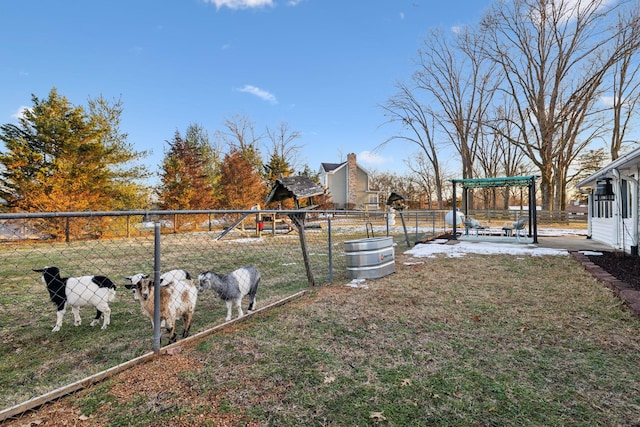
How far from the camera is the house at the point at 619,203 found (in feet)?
24.2

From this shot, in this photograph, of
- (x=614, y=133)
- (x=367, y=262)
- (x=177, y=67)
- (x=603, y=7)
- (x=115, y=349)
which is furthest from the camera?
(x=614, y=133)

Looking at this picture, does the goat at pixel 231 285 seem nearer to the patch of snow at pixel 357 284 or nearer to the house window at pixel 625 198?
the patch of snow at pixel 357 284

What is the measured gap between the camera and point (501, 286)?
484cm

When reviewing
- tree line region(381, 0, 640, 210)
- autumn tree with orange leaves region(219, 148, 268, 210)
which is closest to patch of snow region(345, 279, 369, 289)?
autumn tree with orange leaves region(219, 148, 268, 210)

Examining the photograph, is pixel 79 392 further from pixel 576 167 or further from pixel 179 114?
pixel 576 167

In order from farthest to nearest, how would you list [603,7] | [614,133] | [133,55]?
[614,133], [603,7], [133,55]

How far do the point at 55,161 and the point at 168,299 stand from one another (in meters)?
16.4

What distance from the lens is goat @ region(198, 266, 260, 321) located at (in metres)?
3.20

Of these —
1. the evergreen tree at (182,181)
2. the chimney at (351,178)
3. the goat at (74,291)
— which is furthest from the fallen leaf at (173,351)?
the chimney at (351,178)

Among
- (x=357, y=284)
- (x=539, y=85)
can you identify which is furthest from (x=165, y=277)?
(x=539, y=85)

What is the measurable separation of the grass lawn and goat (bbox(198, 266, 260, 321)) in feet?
0.91

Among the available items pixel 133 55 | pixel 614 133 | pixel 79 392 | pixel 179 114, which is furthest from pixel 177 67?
pixel 614 133

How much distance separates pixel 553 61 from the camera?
21.5 meters

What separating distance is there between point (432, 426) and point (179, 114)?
106 feet
